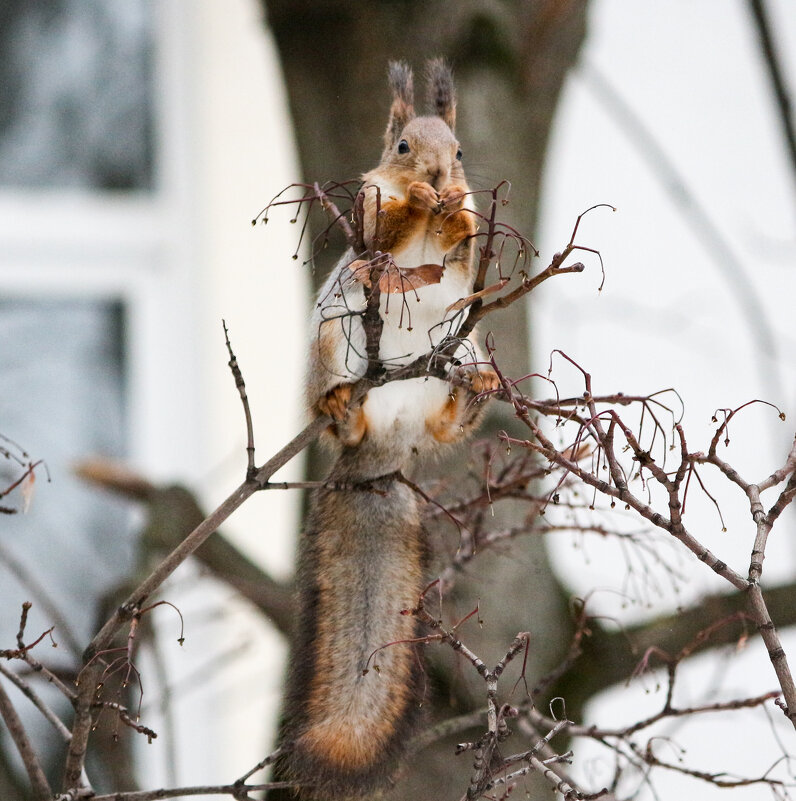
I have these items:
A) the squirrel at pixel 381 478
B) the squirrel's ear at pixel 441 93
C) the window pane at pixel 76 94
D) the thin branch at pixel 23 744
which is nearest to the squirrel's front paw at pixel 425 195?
the squirrel at pixel 381 478

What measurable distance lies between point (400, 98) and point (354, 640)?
1.36ft

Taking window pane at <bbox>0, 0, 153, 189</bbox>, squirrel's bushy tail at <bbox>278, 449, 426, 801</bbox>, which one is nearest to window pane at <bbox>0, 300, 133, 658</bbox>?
window pane at <bbox>0, 0, 153, 189</bbox>

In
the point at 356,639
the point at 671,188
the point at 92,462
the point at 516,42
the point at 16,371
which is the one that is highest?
the point at 516,42

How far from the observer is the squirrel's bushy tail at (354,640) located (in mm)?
812

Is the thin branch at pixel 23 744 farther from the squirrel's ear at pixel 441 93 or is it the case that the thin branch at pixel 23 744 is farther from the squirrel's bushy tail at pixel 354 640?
the squirrel's ear at pixel 441 93

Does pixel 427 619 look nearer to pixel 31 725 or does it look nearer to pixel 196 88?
pixel 31 725

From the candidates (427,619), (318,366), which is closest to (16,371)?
(318,366)

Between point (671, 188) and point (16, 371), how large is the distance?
1262 mm

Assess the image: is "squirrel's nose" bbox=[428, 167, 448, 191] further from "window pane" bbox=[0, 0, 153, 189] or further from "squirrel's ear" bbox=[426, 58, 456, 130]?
"window pane" bbox=[0, 0, 153, 189]

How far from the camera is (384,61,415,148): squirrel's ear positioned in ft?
2.98

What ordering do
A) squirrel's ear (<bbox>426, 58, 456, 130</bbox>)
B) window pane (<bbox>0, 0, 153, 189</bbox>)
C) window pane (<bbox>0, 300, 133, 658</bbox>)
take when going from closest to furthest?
squirrel's ear (<bbox>426, 58, 456, 130</bbox>)
window pane (<bbox>0, 300, 133, 658</bbox>)
window pane (<bbox>0, 0, 153, 189</bbox>)

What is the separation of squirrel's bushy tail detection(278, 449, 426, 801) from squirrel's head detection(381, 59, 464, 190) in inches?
9.3

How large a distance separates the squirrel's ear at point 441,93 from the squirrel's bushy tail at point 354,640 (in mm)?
281

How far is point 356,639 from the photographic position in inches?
35.4
